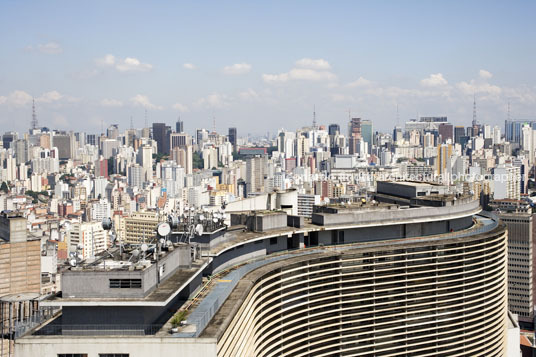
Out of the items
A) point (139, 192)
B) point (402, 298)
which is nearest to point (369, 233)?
point (402, 298)

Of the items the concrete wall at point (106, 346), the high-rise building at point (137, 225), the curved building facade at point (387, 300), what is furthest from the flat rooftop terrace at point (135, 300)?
the high-rise building at point (137, 225)

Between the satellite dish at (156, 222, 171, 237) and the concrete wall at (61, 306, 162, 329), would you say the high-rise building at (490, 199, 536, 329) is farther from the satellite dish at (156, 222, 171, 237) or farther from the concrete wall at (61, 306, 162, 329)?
the concrete wall at (61, 306, 162, 329)

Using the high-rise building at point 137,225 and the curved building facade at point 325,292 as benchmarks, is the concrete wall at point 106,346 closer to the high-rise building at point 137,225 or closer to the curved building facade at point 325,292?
the curved building facade at point 325,292

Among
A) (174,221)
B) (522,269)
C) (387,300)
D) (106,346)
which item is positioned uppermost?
(174,221)

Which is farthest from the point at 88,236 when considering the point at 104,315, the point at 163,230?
the point at 104,315

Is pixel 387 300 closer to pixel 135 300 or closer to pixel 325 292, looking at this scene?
pixel 325 292
